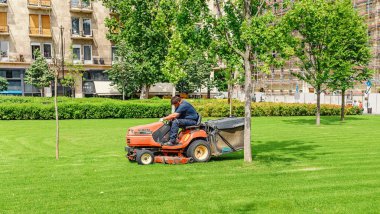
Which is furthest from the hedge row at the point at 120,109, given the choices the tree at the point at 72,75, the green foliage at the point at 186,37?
the green foliage at the point at 186,37

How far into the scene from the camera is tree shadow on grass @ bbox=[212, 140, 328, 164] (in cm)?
1288

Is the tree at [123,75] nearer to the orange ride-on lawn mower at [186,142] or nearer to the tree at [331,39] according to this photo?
the tree at [331,39]

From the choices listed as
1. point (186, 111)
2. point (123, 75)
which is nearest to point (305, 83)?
point (123, 75)

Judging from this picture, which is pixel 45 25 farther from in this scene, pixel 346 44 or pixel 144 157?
pixel 144 157

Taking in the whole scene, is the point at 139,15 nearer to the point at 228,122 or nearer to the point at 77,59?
the point at 77,59

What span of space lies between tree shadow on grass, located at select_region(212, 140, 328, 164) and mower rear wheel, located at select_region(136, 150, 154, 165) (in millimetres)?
2157

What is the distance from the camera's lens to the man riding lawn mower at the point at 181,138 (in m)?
11.8

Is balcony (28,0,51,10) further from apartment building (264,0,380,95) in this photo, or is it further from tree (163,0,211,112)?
tree (163,0,211,112)

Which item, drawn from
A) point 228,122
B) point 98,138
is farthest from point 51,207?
point 98,138

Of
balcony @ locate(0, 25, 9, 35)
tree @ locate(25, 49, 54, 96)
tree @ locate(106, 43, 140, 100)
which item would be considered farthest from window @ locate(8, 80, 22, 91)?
tree @ locate(106, 43, 140, 100)

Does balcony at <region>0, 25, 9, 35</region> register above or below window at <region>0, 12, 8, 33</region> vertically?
below

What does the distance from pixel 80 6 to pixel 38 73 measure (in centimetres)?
1050

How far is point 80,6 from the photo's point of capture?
51.5 metres

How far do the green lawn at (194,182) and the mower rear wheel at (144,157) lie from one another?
0.31 metres
